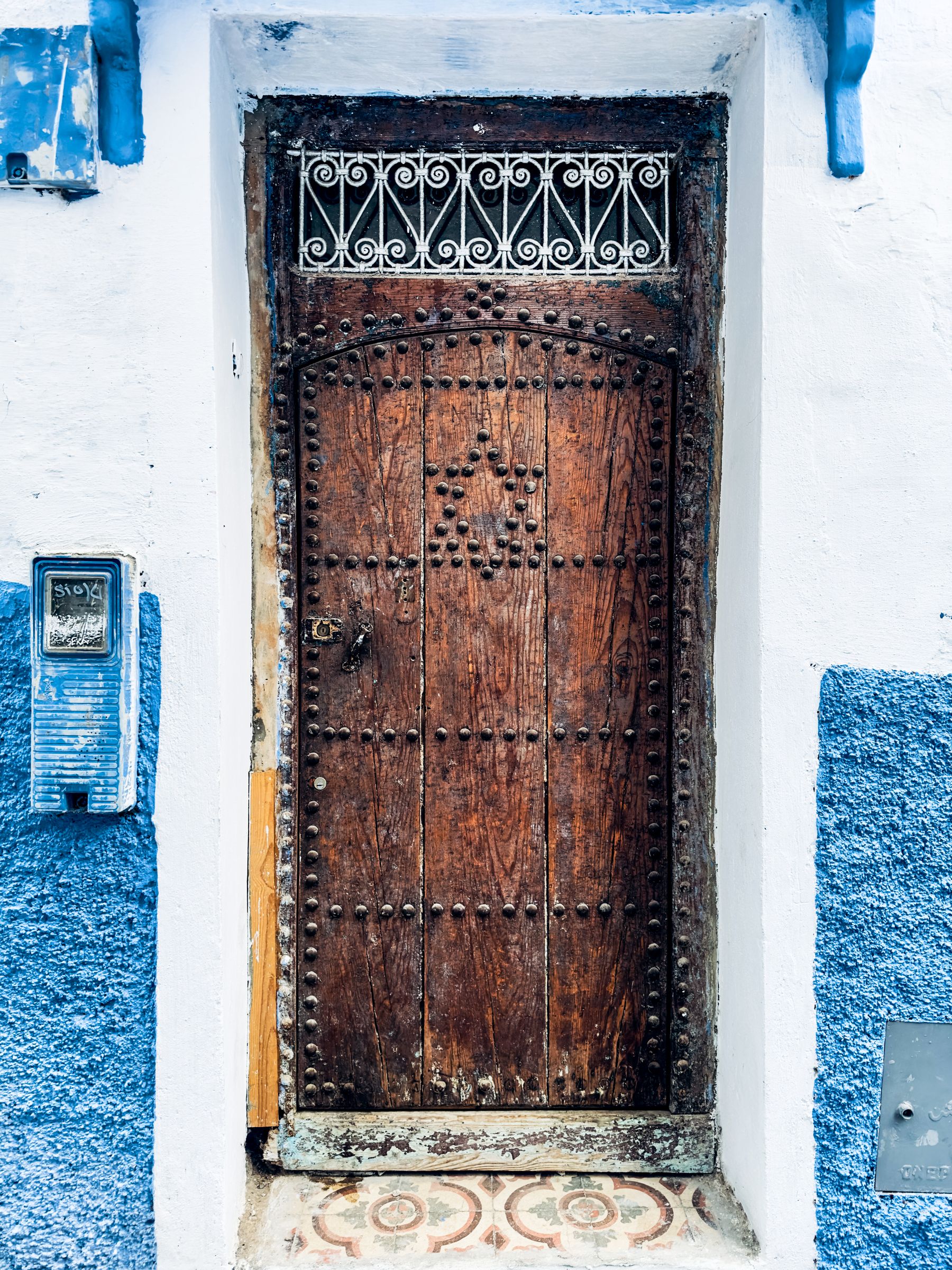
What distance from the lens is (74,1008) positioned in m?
1.60

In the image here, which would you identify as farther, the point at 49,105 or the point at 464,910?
the point at 464,910

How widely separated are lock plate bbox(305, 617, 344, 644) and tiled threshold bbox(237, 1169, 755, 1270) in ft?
3.62

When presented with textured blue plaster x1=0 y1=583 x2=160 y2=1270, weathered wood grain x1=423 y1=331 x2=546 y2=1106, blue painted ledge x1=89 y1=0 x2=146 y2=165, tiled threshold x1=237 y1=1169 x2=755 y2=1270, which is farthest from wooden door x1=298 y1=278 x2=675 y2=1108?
blue painted ledge x1=89 y1=0 x2=146 y2=165

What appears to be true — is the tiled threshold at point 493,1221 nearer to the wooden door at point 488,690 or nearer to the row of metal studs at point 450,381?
the wooden door at point 488,690

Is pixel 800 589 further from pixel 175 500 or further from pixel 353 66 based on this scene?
pixel 353 66

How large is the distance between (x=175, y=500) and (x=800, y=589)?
3.82 ft

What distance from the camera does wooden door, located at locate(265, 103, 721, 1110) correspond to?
1834 millimetres

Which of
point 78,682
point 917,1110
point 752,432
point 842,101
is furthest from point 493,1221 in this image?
point 842,101

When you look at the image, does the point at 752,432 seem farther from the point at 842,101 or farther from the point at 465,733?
the point at 465,733

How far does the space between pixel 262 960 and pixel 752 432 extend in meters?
1.43

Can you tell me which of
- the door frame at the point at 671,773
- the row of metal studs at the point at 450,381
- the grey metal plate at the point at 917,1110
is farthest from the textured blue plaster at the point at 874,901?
the row of metal studs at the point at 450,381

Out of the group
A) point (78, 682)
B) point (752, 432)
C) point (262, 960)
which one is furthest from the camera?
point (262, 960)

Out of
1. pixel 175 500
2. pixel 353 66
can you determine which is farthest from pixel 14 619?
pixel 353 66

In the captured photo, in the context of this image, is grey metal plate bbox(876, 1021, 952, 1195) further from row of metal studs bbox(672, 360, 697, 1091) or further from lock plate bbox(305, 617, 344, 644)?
lock plate bbox(305, 617, 344, 644)
